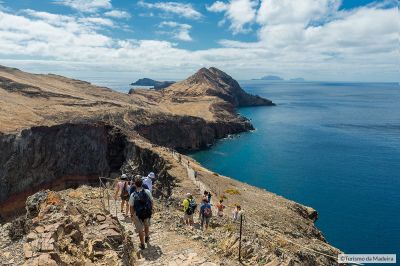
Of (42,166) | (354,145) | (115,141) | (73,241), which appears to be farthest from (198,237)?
(354,145)

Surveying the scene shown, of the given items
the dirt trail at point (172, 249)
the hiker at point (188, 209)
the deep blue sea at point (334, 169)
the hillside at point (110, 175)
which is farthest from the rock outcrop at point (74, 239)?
the deep blue sea at point (334, 169)

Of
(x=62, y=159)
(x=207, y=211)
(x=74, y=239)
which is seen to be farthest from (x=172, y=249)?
(x=62, y=159)

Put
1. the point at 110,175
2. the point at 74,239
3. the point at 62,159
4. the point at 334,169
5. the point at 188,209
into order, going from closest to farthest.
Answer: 1. the point at 74,239
2. the point at 188,209
3. the point at 62,159
4. the point at 110,175
5. the point at 334,169

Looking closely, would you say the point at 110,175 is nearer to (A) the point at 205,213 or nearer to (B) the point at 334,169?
(B) the point at 334,169

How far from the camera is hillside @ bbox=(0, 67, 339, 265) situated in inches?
604

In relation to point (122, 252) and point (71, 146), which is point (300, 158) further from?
point (122, 252)

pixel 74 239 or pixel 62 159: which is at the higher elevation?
pixel 74 239

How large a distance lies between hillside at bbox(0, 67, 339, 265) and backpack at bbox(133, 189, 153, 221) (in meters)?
1.12

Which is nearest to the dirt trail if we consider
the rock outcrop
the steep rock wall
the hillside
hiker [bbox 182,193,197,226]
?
the hillside

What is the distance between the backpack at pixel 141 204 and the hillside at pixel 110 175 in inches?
44.1

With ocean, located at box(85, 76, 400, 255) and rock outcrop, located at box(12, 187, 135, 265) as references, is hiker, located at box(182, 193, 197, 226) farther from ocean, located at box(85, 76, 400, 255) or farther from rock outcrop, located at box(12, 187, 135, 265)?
ocean, located at box(85, 76, 400, 255)

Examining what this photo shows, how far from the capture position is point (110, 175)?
244 feet

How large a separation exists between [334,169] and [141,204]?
242 ft

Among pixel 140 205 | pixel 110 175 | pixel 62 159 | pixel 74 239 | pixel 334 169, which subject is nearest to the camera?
pixel 74 239
